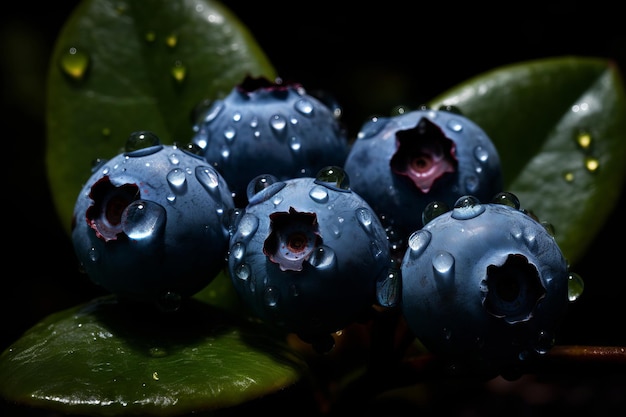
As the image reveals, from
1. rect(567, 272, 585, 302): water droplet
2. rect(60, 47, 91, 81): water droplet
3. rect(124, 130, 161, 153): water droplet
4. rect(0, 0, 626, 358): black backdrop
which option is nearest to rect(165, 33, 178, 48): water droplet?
rect(60, 47, 91, 81): water droplet

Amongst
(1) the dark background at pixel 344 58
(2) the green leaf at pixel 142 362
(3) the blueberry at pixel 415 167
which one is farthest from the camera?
(1) the dark background at pixel 344 58

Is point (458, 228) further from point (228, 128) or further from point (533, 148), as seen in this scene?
point (533, 148)

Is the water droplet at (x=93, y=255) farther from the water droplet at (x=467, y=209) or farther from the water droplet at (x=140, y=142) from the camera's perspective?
the water droplet at (x=467, y=209)

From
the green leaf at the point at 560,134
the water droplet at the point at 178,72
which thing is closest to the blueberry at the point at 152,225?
the water droplet at the point at 178,72

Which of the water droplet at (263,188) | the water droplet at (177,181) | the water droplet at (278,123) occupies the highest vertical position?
the water droplet at (278,123)

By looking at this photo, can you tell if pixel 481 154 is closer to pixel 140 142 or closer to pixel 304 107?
pixel 304 107

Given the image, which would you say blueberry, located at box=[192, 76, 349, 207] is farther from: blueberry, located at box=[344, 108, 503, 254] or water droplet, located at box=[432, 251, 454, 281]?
water droplet, located at box=[432, 251, 454, 281]

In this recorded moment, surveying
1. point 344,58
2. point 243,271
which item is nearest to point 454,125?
point 243,271
